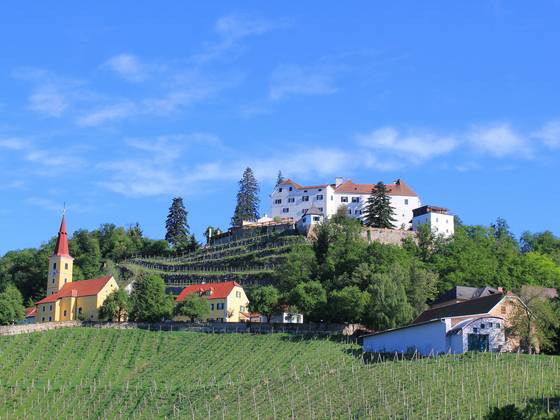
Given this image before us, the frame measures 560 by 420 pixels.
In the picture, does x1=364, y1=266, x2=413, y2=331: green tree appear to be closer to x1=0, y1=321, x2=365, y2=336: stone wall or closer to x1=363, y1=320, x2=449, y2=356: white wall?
x1=0, y1=321, x2=365, y2=336: stone wall

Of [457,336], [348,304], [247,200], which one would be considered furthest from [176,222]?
[457,336]

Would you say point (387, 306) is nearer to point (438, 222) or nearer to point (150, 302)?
point (150, 302)

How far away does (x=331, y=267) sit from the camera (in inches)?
4048

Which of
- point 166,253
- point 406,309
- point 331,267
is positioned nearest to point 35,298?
point 166,253

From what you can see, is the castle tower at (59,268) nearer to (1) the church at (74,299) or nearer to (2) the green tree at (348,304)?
(1) the church at (74,299)

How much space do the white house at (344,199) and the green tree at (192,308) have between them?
3896 cm

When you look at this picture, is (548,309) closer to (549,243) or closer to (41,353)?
(41,353)

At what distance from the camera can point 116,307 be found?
100375mm

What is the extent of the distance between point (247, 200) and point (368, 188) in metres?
29.1

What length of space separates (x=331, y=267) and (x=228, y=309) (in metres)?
12.3

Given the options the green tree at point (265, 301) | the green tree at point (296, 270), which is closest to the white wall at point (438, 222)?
the green tree at point (296, 270)

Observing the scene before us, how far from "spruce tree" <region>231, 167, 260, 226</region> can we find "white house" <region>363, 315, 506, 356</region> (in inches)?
3364

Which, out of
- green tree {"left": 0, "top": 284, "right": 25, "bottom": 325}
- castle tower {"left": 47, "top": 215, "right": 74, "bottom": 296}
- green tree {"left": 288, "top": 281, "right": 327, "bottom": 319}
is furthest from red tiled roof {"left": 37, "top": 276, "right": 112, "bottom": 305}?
green tree {"left": 288, "top": 281, "right": 327, "bottom": 319}

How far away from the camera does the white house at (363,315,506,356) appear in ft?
230
